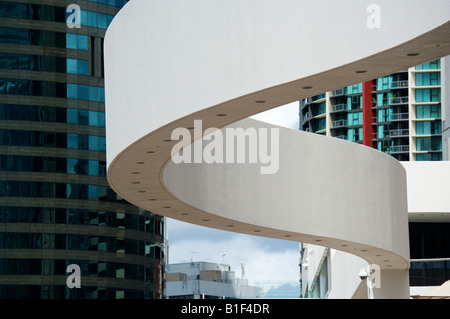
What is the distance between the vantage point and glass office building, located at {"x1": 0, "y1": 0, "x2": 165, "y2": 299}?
288ft

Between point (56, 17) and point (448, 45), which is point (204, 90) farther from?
point (56, 17)

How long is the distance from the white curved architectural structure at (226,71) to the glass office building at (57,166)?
216 ft

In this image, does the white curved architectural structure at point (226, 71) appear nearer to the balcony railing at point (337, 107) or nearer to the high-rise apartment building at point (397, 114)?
the high-rise apartment building at point (397, 114)

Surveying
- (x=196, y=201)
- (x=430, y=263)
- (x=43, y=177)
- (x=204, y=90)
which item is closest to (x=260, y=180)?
(x=196, y=201)

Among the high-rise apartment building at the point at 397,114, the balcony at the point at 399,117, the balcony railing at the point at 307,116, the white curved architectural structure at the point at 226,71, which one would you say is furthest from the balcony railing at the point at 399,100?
the white curved architectural structure at the point at 226,71

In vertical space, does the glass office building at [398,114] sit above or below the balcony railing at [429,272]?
above

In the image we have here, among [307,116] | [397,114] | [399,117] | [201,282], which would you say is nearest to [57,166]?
[201,282]

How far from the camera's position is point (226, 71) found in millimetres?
14883

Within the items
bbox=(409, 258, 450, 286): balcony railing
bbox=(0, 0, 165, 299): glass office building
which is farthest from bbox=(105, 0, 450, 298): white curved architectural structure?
bbox=(0, 0, 165, 299): glass office building

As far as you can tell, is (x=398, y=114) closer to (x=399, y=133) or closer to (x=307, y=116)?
(x=399, y=133)

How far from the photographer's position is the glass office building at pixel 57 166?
87.8 metres

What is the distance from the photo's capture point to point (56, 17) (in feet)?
A: 300

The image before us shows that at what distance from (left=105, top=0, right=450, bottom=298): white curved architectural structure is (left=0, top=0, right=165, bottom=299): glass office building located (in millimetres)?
65884
